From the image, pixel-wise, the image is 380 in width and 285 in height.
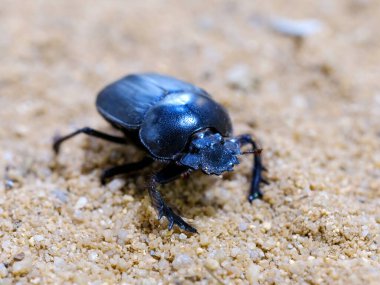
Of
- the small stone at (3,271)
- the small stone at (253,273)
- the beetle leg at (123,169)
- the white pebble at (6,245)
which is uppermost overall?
the small stone at (253,273)

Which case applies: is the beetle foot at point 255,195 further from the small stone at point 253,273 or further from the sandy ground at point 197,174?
the small stone at point 253,273

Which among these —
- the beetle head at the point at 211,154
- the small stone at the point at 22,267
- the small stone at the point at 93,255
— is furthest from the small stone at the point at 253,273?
the small stone at the point at 22,267

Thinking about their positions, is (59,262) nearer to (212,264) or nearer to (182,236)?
(182,236)

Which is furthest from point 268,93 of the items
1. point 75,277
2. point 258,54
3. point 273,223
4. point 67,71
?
point 75,277

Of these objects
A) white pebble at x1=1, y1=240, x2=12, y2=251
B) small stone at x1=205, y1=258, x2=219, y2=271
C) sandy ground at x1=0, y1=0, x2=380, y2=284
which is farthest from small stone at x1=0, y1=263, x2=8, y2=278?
small stone at x1=205, y1=258, x2=219, y2=271

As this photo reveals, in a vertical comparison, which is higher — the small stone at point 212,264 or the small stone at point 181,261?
the small stone at point 212,264

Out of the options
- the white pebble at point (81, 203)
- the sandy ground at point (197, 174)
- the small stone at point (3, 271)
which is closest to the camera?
the small stone at point (3, 271)

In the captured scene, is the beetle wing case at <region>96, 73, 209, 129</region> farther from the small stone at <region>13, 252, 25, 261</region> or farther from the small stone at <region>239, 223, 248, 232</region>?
the small stone at <region>13, 252, 25, 261</region>

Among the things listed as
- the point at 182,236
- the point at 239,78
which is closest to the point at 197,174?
the point at 182,236
